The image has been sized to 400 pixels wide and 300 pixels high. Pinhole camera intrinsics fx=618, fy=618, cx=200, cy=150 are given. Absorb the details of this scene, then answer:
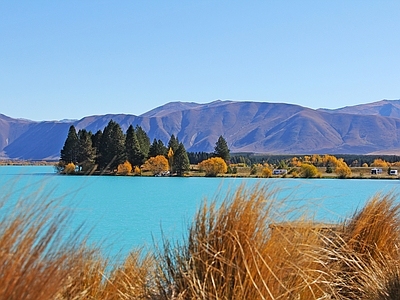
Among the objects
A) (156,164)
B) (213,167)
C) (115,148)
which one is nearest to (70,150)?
(115,148)

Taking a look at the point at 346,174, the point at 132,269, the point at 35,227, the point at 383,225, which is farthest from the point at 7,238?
the point at 346,174

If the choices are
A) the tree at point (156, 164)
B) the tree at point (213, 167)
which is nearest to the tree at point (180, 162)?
the tree at point (156, 164)

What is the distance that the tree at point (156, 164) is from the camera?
70769mm

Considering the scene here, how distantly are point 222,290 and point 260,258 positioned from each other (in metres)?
0.24

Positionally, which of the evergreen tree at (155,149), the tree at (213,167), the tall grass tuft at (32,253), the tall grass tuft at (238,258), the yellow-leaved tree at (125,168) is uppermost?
the tall grass tuft at (32,253)

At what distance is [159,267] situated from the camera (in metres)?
3.18

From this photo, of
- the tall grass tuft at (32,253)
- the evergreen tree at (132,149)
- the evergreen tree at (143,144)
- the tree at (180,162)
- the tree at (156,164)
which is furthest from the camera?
the tree at (180,162)

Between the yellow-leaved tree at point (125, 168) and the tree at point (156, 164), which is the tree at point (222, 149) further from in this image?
the yellow-leaved tree at point (125, 168)

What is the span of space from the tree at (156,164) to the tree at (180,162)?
1119mm

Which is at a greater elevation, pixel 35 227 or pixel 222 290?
pixel 35 227

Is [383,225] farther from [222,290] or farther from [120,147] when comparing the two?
[120,147]

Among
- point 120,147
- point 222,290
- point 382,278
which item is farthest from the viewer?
point 120,147

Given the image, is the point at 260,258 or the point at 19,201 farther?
the point at 260,258

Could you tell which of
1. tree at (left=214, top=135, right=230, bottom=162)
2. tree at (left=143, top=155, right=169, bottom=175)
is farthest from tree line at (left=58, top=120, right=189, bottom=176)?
tree at (left=214, top=135, right=230, bottom=162)
